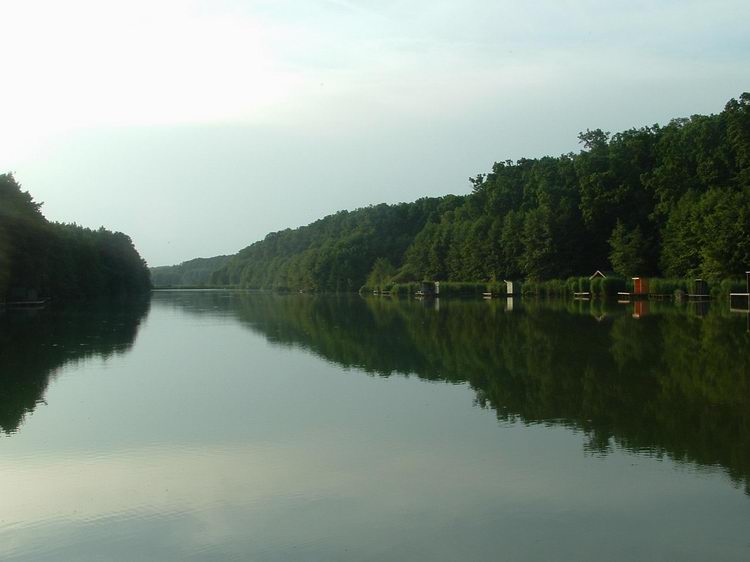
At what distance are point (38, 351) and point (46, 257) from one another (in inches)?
1624

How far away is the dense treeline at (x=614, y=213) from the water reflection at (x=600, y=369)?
1129 inches

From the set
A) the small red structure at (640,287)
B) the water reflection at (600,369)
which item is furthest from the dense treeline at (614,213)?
the water reflection at (600,369)

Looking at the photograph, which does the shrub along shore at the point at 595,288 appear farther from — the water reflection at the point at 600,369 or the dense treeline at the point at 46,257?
the dense treeline at the point at 46,257

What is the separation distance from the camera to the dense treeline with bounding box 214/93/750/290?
56188 millimetres

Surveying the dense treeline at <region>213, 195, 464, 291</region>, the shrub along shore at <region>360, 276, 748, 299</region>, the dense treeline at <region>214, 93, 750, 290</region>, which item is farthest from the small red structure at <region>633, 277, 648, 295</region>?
the dense treeline at <region>213, 195, 464, 291</region>

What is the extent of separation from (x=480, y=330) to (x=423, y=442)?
17730mm

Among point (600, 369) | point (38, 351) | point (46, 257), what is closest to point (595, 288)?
point (46, 257)

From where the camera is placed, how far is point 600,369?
50.4 ft

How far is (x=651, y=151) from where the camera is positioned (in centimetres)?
7294

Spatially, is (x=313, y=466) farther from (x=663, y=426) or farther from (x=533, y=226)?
(x=533, y=226)

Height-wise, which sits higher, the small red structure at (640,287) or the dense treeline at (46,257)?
the dense treeline at (46,257)

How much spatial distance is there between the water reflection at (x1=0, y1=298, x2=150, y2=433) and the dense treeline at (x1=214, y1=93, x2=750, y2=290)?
37.1 meters

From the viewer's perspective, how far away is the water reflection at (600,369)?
9336 millimetres

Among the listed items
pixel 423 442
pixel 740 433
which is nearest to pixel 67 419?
pixel 423 442
